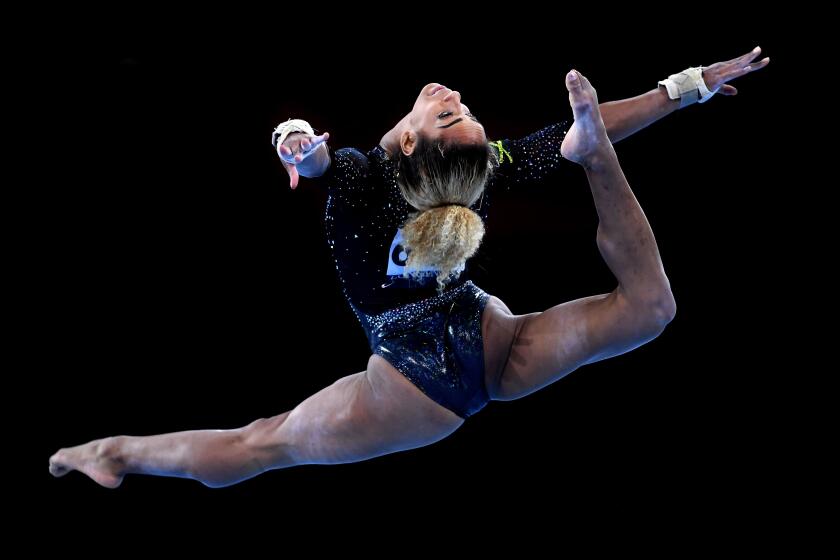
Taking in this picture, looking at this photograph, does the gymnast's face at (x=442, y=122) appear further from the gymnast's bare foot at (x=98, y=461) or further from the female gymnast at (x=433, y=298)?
the gymnast's bare foot at (x=98, y=461)

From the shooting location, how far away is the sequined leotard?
2.10 m

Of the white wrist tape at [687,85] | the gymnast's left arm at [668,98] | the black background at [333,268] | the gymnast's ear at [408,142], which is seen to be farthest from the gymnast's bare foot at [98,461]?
the white wrist tape at [687,85]

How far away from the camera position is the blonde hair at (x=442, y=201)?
1966 mm

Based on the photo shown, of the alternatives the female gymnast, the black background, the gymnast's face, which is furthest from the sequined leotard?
the black background

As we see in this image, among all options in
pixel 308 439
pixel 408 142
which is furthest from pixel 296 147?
pixel 308 439

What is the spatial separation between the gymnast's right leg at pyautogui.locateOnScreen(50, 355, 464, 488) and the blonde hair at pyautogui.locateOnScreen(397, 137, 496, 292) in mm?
285

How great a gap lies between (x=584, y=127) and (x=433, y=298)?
23.4 inches

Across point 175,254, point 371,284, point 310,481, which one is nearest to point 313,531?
point 310,481

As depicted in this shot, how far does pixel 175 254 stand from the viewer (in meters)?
2.96

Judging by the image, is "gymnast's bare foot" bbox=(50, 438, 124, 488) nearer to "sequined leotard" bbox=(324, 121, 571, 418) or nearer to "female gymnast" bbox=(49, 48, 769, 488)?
"female gymnast" bbox=(49, 48, 769, 488)

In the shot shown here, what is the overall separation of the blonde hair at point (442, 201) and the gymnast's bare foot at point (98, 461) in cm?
92

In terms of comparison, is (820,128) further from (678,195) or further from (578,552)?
(578,552)

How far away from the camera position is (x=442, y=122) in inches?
82.8

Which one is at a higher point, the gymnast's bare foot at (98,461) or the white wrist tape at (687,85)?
the white wrist tape at (687,85)
